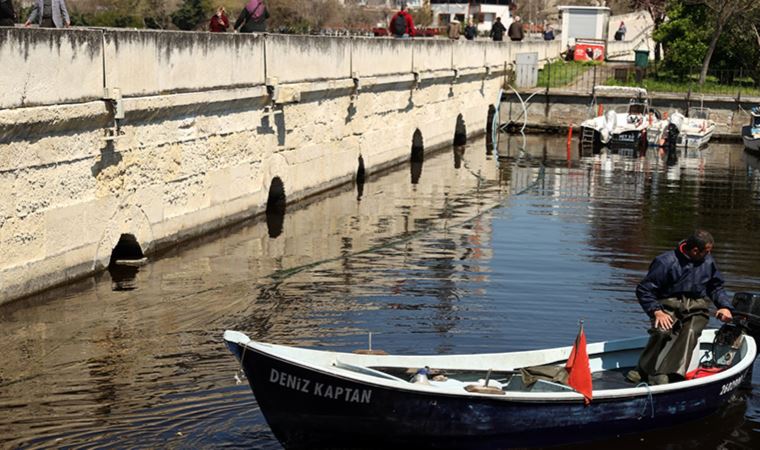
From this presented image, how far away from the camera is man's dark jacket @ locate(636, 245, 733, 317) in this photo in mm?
11367

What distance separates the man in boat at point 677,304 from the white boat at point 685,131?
96.9 feet

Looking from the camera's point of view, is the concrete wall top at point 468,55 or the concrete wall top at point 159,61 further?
the concrete wall top at point 468,55

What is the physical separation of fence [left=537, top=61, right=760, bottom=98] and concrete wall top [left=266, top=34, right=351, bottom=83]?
19.5 metres

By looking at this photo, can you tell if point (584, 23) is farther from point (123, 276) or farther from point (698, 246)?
point (698, 246)

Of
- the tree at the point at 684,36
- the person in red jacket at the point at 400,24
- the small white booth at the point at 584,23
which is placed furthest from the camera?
the small white booth at the point at 584,23

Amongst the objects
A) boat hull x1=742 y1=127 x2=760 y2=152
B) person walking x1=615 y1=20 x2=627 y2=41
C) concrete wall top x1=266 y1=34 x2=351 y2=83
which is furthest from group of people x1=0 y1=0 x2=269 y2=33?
person walking x1=615 y1=20 x2=627 y2=41

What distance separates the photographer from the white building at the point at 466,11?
306ft

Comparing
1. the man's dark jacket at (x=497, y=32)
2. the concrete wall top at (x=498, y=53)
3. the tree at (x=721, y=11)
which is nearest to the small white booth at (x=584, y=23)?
the man's dark jacket at (x=497, y=32)

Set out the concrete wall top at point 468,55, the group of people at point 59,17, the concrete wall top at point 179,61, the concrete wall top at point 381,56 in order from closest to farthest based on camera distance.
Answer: the group of people at point 59,17
the concrete wall top at point 179,61
the concrete wall top at point 381,56
the concrete wall top at point 468,55

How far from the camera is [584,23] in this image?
61.6 meters

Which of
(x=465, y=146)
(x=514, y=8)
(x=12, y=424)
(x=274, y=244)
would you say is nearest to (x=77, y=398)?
(x=12, y=424)

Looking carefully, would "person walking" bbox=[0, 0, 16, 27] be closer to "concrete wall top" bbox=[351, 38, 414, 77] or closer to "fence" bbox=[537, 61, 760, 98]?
"concrete wall top" bbox=[351, 38, 414, 77]

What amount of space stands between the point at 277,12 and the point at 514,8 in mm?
49114

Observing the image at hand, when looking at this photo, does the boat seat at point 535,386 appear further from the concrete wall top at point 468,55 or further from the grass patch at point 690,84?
the grass patch at point 690,84
